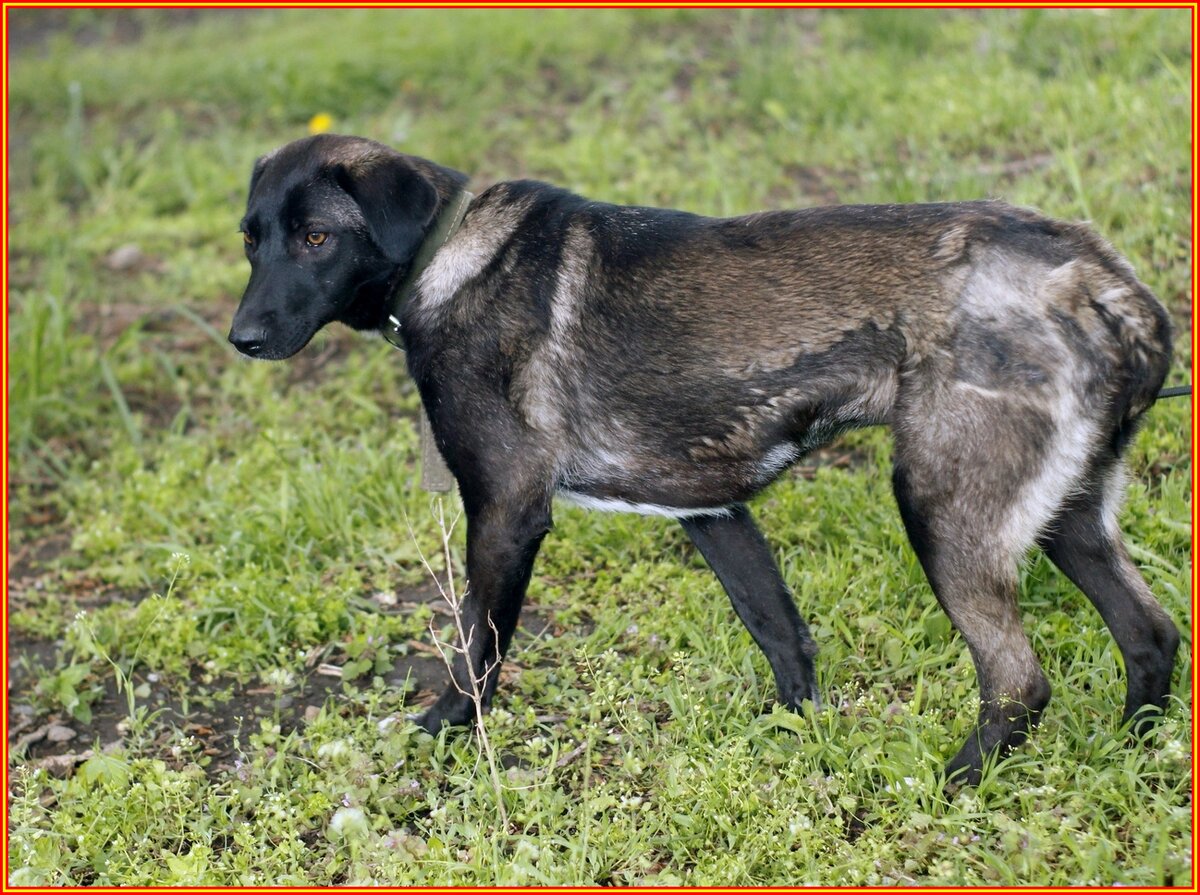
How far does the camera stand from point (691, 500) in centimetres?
380

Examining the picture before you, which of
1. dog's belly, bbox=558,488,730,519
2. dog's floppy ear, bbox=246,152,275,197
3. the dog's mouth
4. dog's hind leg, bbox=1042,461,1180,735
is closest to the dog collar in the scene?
the dog's mouth

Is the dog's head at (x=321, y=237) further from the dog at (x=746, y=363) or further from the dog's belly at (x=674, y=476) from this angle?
the dog's belly at (x=674, y=476)

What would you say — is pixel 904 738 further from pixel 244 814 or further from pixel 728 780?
pixel 244 814

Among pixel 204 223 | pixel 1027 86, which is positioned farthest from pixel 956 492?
pixel 204 223

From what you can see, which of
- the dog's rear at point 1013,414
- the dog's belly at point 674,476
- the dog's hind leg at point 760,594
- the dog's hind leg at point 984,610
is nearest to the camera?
the dog's rear at point 1013,414

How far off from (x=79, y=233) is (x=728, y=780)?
5677 mm

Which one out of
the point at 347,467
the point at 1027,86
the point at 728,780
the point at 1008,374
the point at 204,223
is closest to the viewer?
the point at 1008,374

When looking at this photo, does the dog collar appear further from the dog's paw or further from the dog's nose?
the dog's paw

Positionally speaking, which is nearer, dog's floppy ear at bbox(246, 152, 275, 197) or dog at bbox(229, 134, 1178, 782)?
dog at bbox(229, 134, 1178, 782)

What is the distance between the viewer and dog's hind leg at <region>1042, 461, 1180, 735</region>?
358 cm

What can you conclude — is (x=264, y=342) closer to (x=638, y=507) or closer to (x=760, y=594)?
(x=638, y=507)

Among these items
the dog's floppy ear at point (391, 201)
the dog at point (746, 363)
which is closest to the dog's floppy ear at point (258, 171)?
the dog at point (746, 363)

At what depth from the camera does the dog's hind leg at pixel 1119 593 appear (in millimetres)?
3584

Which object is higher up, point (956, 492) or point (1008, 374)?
point (1008, 374)
